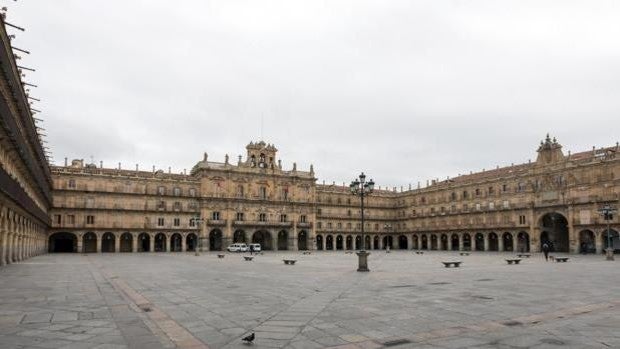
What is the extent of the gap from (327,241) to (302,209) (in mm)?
11120

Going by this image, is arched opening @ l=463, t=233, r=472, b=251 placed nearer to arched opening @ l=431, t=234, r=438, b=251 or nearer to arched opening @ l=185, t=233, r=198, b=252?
arched opening @ l=431, t=234, r=438, b=251

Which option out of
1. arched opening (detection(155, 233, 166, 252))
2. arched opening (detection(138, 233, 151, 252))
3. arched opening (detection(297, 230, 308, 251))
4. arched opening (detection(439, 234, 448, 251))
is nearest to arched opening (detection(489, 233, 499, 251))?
arched opening (detection(439, 234, 448, 251))

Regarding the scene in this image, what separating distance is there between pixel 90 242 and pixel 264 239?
26.5 metres

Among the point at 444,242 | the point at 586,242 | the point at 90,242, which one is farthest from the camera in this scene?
the point at 444,242

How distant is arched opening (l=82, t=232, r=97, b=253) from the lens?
63.4m

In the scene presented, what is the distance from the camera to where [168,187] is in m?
68.6

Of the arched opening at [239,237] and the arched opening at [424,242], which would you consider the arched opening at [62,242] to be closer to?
the arched opening at [239,237]

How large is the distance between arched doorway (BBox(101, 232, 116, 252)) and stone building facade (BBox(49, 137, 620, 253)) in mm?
A: 162

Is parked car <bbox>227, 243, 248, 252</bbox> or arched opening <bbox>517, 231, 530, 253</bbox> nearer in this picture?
parked car <bbox>227, 243, 248, 252</bbox>

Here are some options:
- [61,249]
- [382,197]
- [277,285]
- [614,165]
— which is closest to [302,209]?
[382,197]

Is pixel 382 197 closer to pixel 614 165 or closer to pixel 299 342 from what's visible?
pixel 614 165

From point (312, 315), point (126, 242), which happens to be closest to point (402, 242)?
point (126, 242)

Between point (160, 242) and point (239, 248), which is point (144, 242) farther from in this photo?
point (239, 248)

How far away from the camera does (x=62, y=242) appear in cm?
6444
